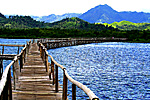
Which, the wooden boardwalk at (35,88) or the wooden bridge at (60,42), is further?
the wooden bridge at (60,42)

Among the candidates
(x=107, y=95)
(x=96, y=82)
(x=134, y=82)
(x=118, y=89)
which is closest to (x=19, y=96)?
(x=107, y=95)

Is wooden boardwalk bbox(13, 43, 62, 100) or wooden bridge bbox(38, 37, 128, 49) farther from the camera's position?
wooden bridge bbox(38, 37, 128, 49)

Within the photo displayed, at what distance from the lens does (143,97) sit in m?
22.0

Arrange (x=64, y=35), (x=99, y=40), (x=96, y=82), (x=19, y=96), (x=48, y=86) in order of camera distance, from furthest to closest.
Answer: (x=64, y=35), (x=99, y=40), (x=96, y=82), (x=48, y=86), (x=19, y=96)

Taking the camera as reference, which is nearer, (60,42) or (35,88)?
(35,88)

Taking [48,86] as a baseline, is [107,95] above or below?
below

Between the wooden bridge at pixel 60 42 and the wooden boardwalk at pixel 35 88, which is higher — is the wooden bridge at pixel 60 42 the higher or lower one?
the lower one

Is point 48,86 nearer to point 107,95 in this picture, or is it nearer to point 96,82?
point 107,95

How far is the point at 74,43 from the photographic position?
9869 centimetres

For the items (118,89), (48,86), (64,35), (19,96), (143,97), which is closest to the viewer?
(19,96)

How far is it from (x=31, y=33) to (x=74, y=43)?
87850 mm

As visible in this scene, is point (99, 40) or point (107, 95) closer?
point (107, 95)

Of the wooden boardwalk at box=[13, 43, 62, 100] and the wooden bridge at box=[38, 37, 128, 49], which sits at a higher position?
the wooden boardwalk at box=[13, 43, 62, 100]

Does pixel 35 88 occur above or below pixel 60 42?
above
